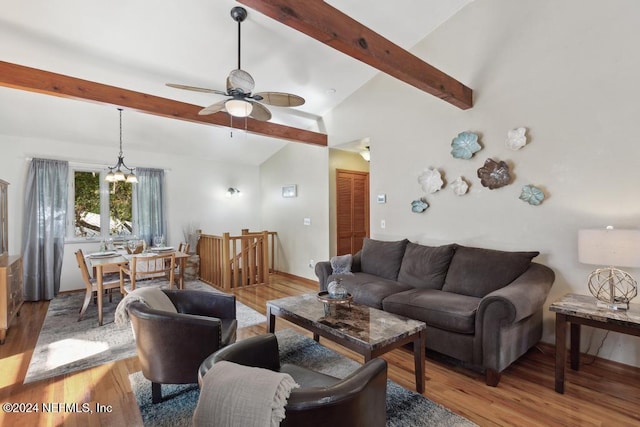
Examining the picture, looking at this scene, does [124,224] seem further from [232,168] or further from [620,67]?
[620,67]

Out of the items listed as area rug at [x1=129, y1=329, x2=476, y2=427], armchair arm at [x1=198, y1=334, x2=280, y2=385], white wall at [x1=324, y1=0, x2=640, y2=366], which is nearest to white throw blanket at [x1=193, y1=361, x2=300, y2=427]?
armchair arm at [x1=198, y1=334, x2=280, y2=385]

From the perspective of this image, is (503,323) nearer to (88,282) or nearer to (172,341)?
(172,341)

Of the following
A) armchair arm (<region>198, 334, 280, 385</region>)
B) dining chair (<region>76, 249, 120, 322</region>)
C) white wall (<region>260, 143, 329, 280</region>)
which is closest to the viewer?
armchair arm (<region>198, 334, 280, 385</region>)

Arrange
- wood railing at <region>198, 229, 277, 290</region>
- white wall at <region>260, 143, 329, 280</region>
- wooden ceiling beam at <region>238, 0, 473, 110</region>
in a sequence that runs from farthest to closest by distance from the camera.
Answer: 1. white wall at <region>260, 143, 329, 280</region>
2. wood railing at <region>198, 229, 277, 290</region>
3. wooden ceiling beam at <region>238, 0, 473, 110</region>

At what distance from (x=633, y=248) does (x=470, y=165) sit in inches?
68.6

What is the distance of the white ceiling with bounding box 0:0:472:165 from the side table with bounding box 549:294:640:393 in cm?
335

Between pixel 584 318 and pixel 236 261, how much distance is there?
15.0ft

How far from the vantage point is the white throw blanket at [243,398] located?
102 cm

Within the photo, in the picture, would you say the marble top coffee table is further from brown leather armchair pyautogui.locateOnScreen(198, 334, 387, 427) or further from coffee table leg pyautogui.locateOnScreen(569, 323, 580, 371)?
coffee table leg pyautogui.locateOnScreen(569, 323, 580, 371)

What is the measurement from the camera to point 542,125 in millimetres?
3098

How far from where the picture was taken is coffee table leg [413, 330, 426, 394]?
227cm

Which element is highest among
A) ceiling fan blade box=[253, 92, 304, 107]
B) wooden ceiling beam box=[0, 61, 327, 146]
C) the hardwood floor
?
wooden ceiling beam box=[0, 61, 327, 146]

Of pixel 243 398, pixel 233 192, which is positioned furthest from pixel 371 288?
pixel 233 192

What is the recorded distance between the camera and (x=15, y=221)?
4711 mm
